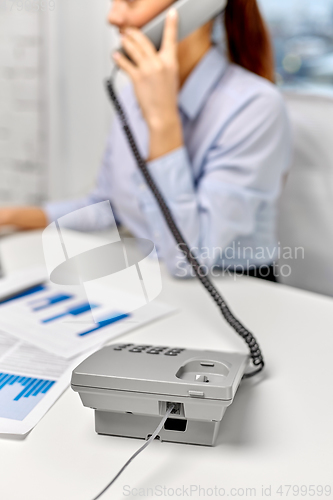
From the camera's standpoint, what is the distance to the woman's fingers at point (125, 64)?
95 centimetres

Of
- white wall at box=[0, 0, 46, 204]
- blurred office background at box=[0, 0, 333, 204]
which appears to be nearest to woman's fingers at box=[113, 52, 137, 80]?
blurred office background at box=[0, 0, 333, 204]

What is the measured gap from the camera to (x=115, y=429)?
44cm

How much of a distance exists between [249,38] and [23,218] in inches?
26.6

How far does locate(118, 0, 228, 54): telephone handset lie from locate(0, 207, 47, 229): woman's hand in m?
0.50

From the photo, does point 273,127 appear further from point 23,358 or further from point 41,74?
point 41,74

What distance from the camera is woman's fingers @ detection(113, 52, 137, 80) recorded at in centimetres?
95

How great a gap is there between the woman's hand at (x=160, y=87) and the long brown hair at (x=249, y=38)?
0.62 feet

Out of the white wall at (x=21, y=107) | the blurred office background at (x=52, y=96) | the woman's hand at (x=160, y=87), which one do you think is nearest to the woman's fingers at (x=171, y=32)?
the woman's hand at (x=160, y=87)

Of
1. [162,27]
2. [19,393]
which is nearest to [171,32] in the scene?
[162,27]

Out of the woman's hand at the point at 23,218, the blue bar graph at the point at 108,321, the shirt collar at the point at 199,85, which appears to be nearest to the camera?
the blue bar graph at the point at 108,321

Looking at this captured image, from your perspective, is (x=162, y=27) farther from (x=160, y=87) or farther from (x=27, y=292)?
(x=27, y=292)

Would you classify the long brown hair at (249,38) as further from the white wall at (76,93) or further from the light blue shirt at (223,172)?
the white wall at (76,93)

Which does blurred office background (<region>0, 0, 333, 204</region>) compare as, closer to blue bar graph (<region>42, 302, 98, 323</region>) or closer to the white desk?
blue bar graph (<region>42, 302, 98, 323</region>)

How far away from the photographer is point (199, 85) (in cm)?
104
